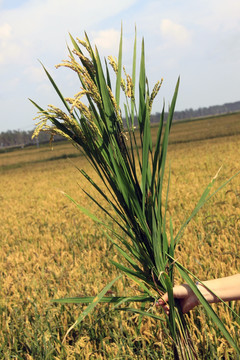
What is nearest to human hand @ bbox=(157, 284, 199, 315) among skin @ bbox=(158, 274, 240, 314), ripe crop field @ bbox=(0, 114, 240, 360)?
skin @ bbox=(158, 274, 240, 314)

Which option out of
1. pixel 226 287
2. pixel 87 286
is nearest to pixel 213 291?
pixel 226 287

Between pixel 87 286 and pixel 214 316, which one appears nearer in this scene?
pixel 214 316

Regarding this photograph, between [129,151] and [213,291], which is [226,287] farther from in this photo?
[129,151]

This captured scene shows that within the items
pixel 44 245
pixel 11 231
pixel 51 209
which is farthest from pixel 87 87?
pixel 51 209

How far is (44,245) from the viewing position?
16.4 ft

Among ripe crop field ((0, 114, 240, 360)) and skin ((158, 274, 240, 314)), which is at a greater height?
skin ((158, 274, 240, 314))

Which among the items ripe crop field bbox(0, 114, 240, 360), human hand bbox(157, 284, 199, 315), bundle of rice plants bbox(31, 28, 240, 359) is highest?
bundle of rice plants bbox(31, 28, 240, 359)

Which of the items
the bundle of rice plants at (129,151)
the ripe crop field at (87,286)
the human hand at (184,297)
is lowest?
the ripe crop field at (87,286)

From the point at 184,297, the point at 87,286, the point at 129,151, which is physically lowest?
the point at 87,286

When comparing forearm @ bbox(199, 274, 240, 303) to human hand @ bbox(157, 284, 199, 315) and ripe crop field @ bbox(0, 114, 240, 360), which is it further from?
ripe crop field @ bbox(0, 114, 240, 360)

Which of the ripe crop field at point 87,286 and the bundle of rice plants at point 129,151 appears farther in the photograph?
the ripe crop field at point 87,286

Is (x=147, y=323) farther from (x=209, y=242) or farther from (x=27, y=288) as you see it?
(x=209, y=242)

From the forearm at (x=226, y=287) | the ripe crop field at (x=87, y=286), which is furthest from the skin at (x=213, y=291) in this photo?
the ripe crop field at (x=87, y=286)

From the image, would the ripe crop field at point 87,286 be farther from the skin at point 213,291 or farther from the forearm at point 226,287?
the forearm at point 226,287
